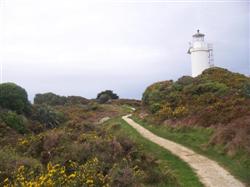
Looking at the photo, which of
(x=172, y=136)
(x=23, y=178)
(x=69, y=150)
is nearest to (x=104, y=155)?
(x=69, y=150)

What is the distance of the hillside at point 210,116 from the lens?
1537 centimetres

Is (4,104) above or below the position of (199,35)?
below

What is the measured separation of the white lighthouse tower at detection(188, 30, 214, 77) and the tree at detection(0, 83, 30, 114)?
23516 mm

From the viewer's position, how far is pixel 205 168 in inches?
543

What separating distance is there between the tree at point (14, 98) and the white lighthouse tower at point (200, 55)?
2352cm

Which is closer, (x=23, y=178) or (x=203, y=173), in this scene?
(x=23, y=178)

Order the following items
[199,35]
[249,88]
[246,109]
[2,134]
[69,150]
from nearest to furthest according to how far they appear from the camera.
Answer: [69,150], [2,134], [246,109], [249,88], [199,35]

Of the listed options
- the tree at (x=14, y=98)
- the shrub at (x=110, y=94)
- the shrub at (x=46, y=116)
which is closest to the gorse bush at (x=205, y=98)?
the shrub at (x=46, y=116)

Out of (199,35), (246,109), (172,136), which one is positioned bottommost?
(172,136)

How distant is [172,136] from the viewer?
21906 millimetres

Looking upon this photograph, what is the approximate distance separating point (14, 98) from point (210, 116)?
13.2m

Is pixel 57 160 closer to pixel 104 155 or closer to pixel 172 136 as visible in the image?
pixel 104 155

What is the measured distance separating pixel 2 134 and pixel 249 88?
16063 millimetres

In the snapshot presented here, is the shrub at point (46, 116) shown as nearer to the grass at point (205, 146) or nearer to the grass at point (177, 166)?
the grass at point (205, 146)
